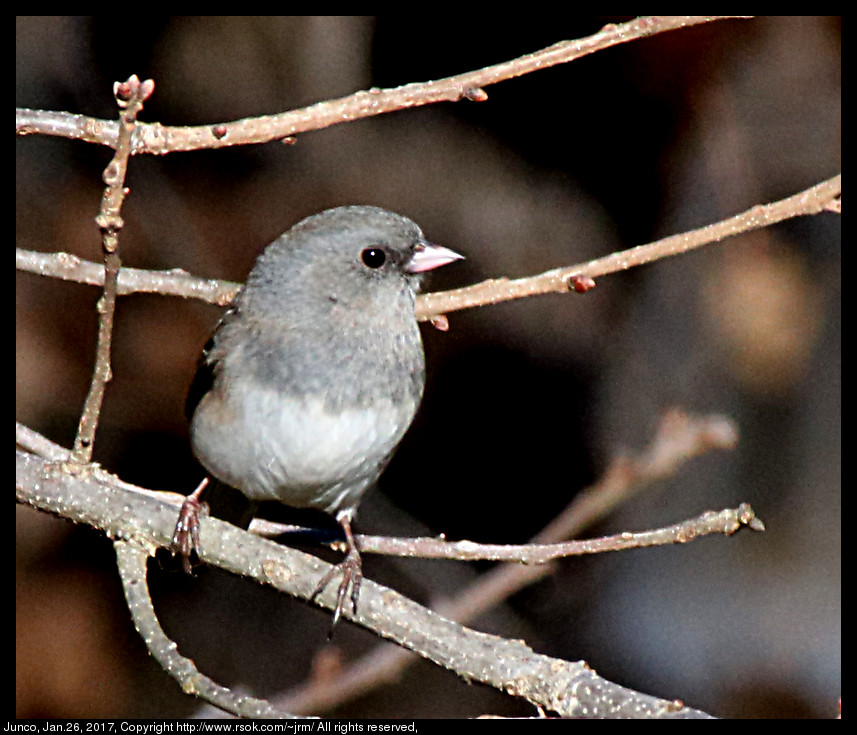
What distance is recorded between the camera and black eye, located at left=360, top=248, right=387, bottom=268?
8.68 feet

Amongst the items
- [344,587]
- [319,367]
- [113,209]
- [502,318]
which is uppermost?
[502,318]

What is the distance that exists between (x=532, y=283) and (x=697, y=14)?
60 centimetres

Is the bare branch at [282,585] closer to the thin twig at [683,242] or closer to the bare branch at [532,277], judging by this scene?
the bare branch at [532,277]

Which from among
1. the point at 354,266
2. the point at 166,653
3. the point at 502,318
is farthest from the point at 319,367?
the point at 502,318

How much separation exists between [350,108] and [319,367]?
0.70 m

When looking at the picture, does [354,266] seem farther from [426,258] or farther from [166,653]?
[166,653]

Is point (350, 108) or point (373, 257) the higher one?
Answer: point (350, 108)

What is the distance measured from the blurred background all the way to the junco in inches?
61.2

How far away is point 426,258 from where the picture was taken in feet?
Result: 8.70

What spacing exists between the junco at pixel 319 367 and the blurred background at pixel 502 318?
155 cm

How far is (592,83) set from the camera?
4.57 meters

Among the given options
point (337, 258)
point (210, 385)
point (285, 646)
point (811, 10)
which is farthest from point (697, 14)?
point (285, 646)

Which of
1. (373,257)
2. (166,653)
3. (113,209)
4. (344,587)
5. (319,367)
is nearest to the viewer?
(113,209)

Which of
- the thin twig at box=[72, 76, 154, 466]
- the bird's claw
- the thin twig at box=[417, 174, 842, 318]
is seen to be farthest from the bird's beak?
the thin twig at box=[72, 76, 154, 466]
